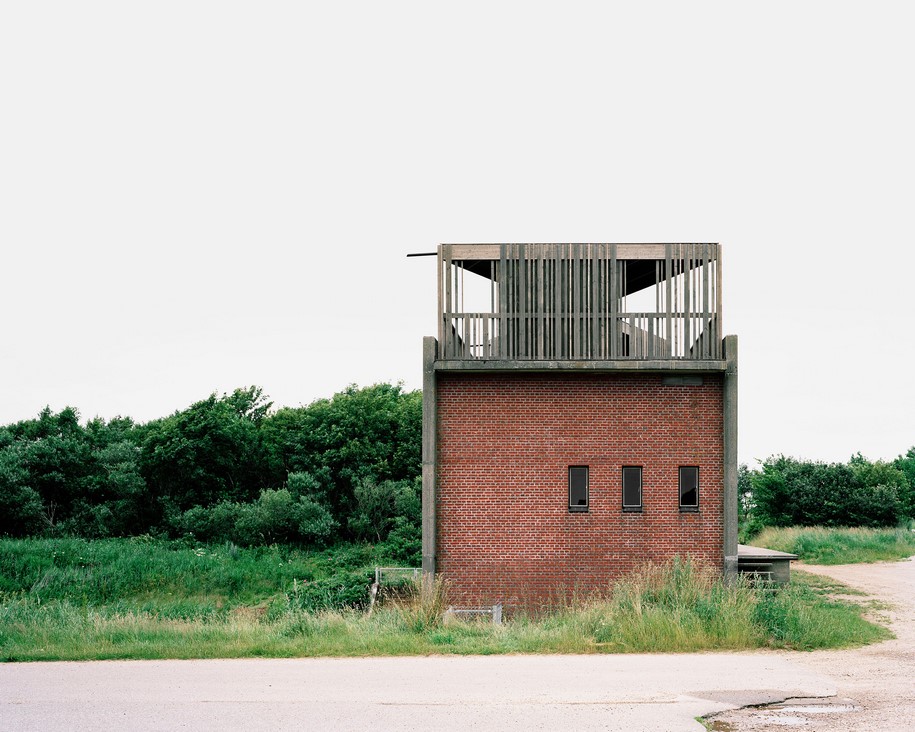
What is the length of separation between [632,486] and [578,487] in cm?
113

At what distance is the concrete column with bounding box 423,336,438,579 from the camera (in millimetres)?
20297

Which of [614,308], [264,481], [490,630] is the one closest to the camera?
[490,630]

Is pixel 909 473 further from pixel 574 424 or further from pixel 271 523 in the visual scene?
pixel 574 424

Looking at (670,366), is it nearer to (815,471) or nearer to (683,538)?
(683,538)

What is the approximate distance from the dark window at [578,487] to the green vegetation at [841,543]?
57.8 feet

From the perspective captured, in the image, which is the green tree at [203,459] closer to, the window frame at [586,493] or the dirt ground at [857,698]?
the window frame at [586,493]

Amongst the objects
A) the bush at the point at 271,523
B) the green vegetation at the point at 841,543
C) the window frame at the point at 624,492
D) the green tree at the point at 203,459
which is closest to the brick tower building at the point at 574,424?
the window frame at the point at 624,492

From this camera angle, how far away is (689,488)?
68.1 feet

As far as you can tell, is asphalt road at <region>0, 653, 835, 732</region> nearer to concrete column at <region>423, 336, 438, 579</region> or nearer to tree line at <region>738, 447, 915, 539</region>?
concrete column at <region>423, 336, 438, 579</region>

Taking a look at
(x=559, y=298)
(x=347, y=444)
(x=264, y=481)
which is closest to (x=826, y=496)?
(x=347, y=444)

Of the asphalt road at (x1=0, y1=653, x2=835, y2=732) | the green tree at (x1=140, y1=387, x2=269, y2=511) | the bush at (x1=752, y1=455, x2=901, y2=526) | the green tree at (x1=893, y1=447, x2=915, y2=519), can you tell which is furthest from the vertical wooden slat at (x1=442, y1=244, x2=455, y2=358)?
the green tree at (x1=893, y1=447, x2=915, y2=519)

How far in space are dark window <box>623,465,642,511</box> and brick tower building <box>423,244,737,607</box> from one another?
0.03 meters

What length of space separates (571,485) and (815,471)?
32000 millimetres

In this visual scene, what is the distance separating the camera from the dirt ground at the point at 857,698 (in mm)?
9547
